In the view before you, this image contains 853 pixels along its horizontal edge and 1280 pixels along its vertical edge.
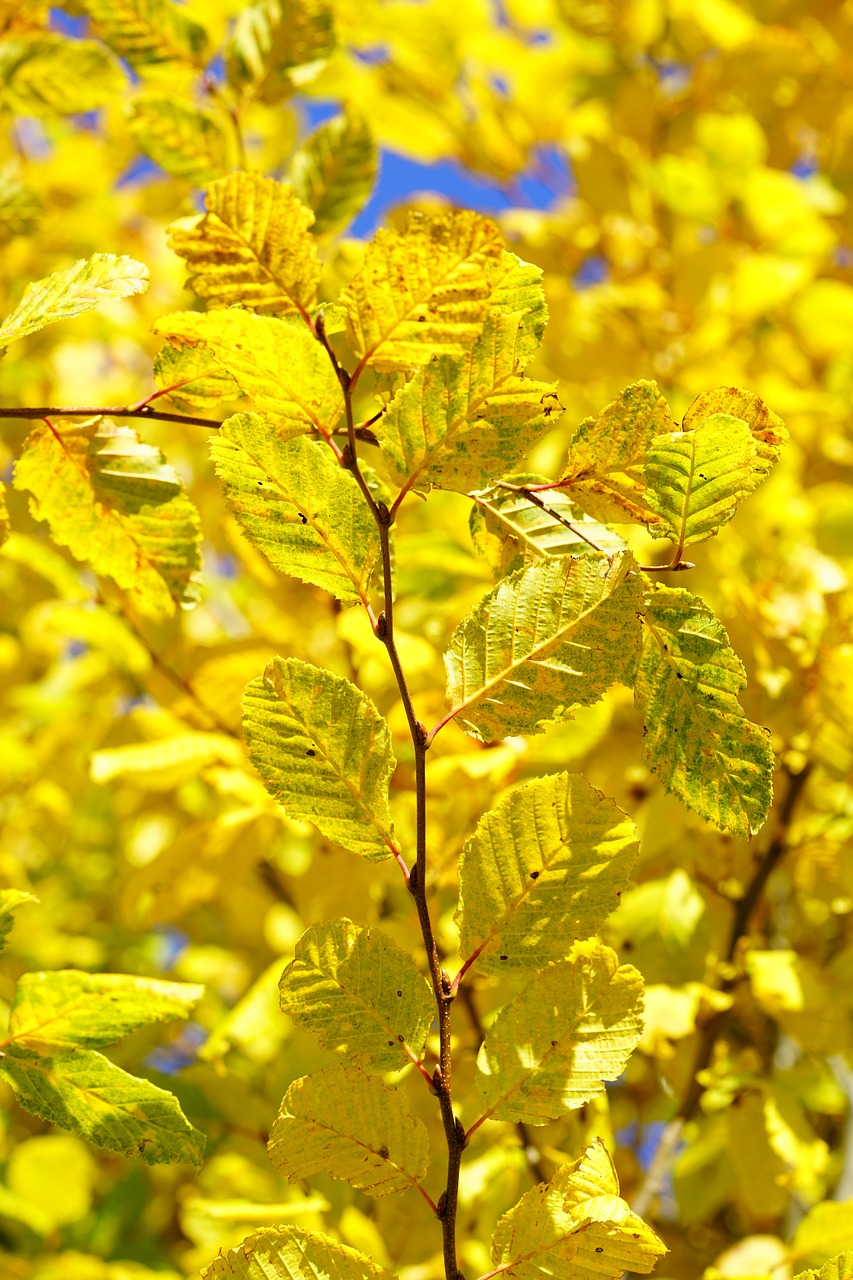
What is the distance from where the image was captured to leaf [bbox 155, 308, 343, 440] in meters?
0.43

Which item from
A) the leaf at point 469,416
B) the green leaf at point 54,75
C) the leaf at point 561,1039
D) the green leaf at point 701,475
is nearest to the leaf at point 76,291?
the leaf at point 469,416

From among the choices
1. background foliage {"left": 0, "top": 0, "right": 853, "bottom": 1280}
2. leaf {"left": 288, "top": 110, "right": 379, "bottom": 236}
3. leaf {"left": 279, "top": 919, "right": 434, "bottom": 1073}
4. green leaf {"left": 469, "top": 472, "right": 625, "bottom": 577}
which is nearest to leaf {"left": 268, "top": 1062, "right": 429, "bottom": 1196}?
leaf {"left": 279, "top": 919, "right": 434, "bottom": 1073}

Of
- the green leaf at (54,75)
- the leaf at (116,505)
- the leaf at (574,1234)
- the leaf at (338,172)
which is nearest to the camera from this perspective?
the leaf at (574,1234)

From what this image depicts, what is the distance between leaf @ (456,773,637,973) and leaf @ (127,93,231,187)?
0.56 meters

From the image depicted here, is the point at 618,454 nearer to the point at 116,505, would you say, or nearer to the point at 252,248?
the point at 252,248

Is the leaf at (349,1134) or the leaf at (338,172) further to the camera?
the leaf at (338,172)

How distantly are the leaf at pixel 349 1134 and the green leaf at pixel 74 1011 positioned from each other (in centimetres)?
11

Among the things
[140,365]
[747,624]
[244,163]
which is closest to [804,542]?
[747,624]

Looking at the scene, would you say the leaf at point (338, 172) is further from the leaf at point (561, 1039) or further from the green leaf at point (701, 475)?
the leaf at point (561, 1039)

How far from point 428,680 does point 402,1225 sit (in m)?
0.47

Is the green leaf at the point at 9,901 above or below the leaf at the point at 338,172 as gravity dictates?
below

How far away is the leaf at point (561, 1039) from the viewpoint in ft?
1.52

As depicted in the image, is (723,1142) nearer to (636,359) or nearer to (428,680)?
(428,680)

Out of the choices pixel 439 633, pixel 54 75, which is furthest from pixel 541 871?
pixel 54 75
